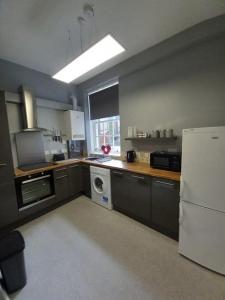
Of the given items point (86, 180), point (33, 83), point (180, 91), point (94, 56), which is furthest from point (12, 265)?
point (33, 83)

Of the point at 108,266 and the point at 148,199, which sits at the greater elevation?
the point at 148,199

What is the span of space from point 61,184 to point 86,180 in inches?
21.9

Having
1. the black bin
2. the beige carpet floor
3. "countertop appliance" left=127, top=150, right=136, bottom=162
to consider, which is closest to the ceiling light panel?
"countertop appliance" left=127, top=150, right=136, bottom=162

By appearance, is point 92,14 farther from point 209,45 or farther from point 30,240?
point 30,240

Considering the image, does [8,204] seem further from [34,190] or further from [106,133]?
[106,133]

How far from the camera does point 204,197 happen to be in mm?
1483

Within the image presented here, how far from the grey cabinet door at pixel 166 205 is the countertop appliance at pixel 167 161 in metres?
0.35

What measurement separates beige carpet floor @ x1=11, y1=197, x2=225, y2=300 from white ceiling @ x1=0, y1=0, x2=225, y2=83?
2.99 metres

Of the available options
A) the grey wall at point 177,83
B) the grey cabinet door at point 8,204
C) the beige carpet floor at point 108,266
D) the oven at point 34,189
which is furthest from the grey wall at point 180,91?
the grey cabinet door at point 8,204

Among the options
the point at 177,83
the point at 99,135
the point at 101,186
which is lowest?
the point at 101,186

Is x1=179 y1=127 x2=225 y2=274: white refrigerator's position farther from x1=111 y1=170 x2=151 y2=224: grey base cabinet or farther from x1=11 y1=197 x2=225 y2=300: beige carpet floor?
x1=111 y1=170 x2=151 y2=224: grey base cabinet

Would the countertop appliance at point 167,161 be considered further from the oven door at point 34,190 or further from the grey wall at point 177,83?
the oven door at point 34,190

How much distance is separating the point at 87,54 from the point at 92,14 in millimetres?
529

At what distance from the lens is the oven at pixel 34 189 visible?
2.34 m
